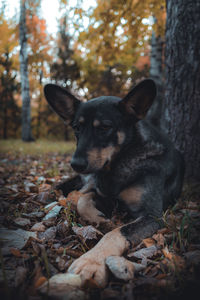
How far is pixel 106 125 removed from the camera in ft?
8.07

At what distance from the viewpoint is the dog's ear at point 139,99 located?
2438mm

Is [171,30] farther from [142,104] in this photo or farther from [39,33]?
[39,33]

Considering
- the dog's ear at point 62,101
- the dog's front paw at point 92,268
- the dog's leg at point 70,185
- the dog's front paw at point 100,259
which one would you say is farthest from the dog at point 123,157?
the dog's leg at point 70,185

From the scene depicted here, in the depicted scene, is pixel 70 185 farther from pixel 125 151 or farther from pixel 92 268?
pixel 92 268

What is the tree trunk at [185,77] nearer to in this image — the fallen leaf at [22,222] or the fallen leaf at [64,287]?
the fallen leaf at [22,222]

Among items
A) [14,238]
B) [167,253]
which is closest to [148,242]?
[167,253]

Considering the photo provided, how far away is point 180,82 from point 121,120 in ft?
7.08

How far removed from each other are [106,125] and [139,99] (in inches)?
21.9

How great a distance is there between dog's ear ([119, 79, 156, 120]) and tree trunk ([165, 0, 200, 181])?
5.85 ft

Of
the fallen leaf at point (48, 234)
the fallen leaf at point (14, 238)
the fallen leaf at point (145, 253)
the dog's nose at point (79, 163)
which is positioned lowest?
the fallen leaf at point (48, 234)

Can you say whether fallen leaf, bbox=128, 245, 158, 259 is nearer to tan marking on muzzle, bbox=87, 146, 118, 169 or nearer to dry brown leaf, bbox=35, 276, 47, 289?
dry brown leaf, bbox=35, 276, 47, 289

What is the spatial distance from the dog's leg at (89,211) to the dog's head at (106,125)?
0.53m

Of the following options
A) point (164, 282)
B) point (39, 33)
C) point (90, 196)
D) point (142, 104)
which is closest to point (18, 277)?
point (164, 282)

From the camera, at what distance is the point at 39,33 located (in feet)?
47.8
